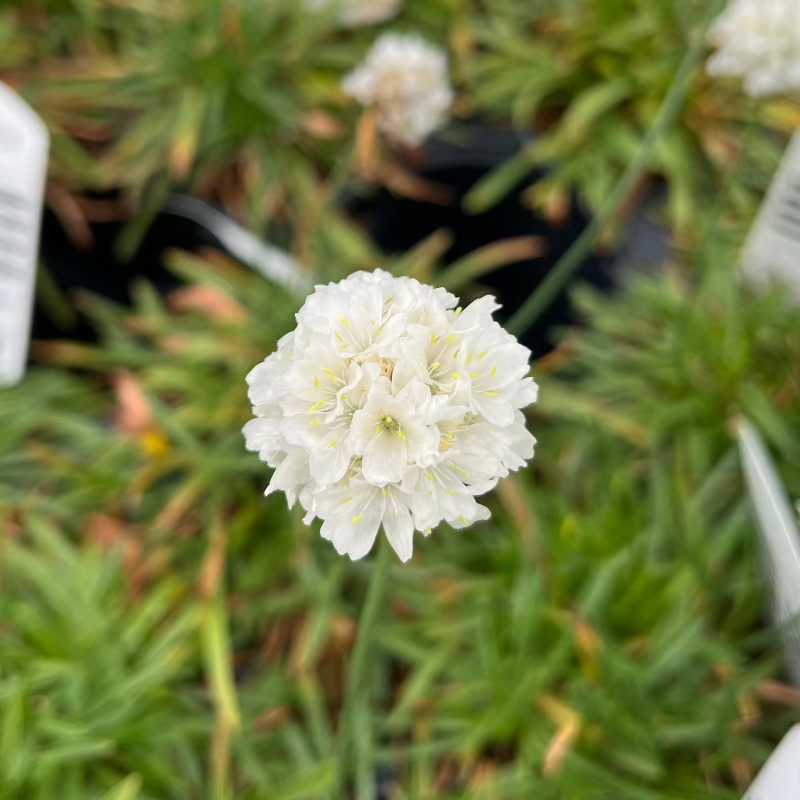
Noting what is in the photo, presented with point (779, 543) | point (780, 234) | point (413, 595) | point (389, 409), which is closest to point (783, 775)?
point (779, 543)

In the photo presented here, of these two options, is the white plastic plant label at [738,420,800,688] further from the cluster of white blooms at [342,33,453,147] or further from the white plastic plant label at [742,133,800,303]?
the cluster of white blooms at [342,33,453,147]

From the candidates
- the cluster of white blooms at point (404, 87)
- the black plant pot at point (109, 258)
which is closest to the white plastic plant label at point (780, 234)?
the cluster of white blooms at point (404, 87)

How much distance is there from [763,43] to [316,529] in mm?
713

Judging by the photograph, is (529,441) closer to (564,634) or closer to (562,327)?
(564,634)

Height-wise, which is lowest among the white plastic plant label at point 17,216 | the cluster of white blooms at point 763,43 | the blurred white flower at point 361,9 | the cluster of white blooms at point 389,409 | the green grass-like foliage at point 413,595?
the green grass-like foliage at point 413,595

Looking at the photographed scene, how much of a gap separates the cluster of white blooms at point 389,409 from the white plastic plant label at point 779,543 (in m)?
0.28

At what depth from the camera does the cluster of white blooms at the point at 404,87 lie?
44.3 inches

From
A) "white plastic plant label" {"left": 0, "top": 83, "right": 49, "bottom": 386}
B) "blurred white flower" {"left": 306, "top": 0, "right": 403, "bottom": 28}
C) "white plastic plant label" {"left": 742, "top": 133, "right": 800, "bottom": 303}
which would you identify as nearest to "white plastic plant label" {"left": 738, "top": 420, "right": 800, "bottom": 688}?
"white plastic plant label" {"left": 742, "top": 133, "right": 800, "bottom": 303}

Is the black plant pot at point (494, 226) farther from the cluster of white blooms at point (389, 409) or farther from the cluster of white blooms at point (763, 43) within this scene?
the cluster of white blooms at point (389, 409)

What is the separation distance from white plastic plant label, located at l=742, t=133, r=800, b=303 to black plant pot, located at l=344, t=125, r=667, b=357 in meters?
0.27

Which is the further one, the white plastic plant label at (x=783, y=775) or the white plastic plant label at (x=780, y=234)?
the white plastic plant label at (x=780, y=234)

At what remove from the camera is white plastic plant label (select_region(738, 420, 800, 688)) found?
0.62 meters

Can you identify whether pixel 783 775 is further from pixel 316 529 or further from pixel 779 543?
pixel 316 529

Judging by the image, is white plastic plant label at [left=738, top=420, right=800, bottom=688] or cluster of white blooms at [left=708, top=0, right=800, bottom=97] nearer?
white plastic plant label at [left=738, top=420, right=800, bottom=688]
